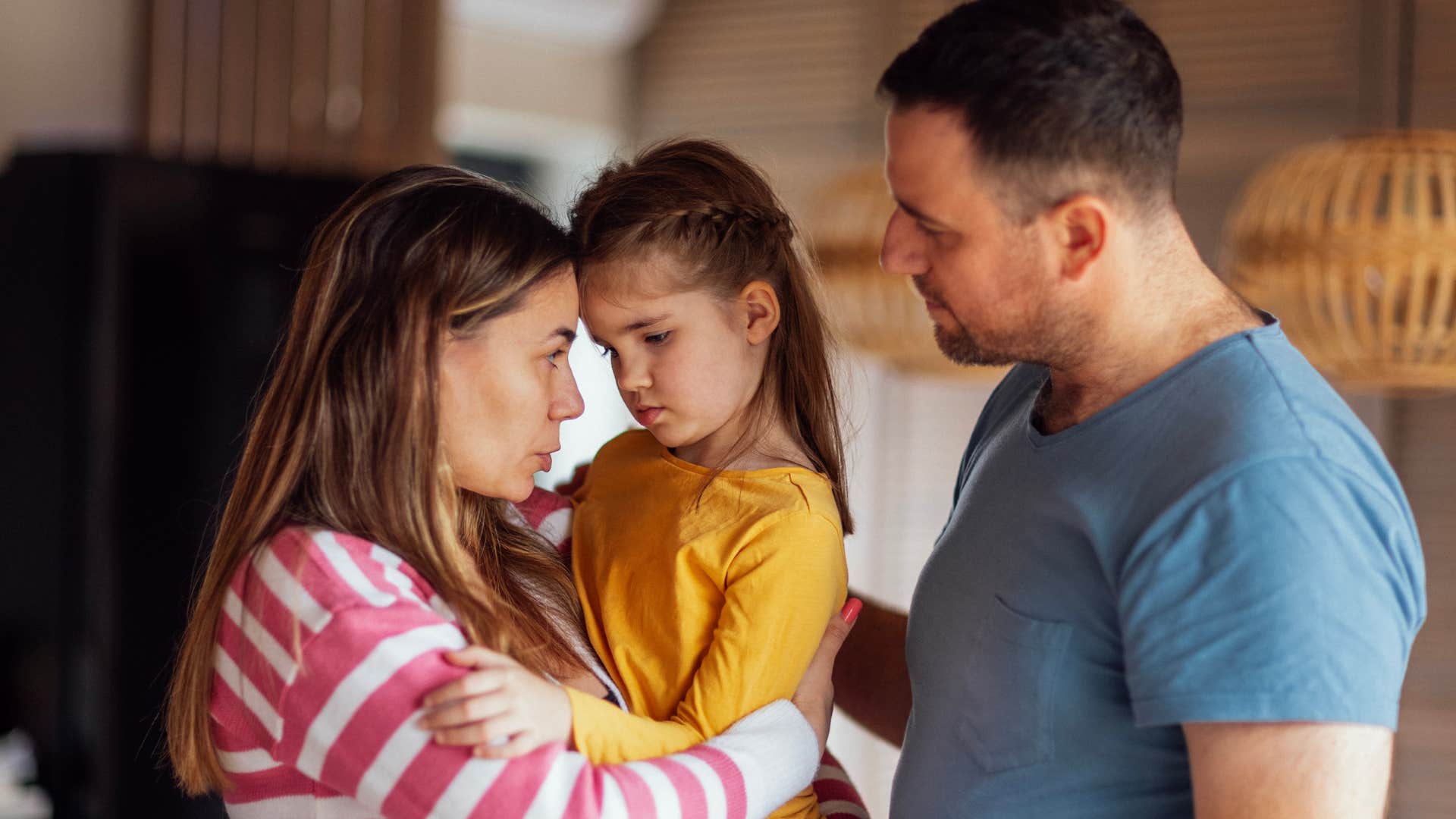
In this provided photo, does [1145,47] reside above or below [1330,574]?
above

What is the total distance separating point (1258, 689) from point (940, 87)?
0.59 meters

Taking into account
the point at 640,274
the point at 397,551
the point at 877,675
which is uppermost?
the point at 640,274

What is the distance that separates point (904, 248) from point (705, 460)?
388mm

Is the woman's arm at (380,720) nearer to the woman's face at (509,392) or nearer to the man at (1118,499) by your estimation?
the woman's face at (509,392)

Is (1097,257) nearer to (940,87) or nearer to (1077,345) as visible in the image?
(1077,345)

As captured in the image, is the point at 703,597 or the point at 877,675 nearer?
the point at 703,597

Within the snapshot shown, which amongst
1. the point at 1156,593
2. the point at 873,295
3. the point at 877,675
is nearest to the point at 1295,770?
the point at 1156,593

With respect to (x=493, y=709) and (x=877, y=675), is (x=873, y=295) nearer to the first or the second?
(x=877, y=675)

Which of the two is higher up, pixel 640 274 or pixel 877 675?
pixel 640 274

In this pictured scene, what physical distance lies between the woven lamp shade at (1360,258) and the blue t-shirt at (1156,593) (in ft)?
4.13

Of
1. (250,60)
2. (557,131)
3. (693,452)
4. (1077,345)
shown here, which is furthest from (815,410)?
(557,131)

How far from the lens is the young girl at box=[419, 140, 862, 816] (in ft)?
4.75

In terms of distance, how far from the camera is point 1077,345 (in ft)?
4.45

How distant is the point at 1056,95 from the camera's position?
4.22 feet
